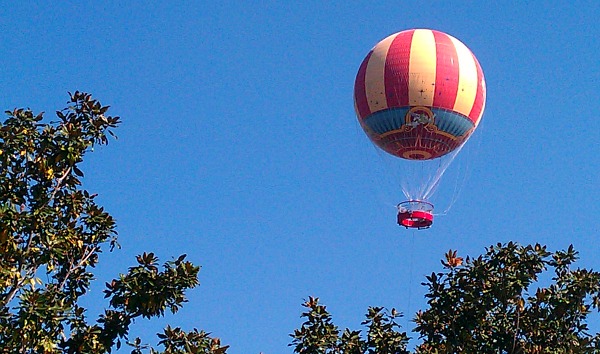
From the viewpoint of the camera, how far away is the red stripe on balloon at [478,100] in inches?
1487

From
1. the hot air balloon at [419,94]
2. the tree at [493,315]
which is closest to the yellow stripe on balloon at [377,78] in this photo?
the hot air balloon at [419,94]

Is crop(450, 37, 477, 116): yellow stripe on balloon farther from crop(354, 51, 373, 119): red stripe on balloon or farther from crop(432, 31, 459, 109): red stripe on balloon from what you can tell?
crop(354, 51, 373, 119): red stripe on balloon

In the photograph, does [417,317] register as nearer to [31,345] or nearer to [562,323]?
[562,323]

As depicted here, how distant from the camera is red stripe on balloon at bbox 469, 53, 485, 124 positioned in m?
37.8

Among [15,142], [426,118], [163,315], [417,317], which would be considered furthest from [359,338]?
[426,118]

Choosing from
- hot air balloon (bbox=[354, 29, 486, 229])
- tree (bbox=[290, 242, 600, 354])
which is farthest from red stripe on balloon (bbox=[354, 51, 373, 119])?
tree (bbox=[290, 242, 600, 354])

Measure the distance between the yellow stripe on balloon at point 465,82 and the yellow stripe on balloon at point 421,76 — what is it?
115 centimetres

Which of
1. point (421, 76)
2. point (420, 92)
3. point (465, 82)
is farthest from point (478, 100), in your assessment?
point (421, 76)

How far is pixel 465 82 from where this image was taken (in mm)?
37000

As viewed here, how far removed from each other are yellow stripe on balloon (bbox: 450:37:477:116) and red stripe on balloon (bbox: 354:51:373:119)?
10.6 ft

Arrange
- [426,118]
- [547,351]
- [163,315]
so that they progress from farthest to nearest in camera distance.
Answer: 1. [426,118]
2. [547,351]
3. [163,315]

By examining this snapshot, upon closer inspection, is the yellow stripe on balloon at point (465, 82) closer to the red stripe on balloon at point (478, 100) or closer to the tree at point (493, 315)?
the red stripe on balloon at point (478, 100)

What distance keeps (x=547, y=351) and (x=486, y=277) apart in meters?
2.01

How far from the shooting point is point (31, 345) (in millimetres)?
18656
